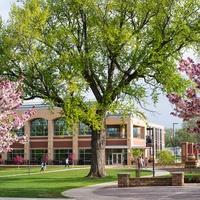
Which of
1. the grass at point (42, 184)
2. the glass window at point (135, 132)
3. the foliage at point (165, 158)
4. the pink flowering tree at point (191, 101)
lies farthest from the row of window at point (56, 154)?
the pink flowering tree at point (191, 101)

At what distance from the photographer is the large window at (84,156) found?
8119 cm

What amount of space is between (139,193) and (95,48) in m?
15.5

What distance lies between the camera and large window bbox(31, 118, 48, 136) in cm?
8469

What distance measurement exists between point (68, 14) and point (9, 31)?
4.79m

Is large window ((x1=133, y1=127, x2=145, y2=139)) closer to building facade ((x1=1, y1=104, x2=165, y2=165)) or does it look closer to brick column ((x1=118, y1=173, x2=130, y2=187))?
building facade ((x1=1, y1=104, x2=165, y2=165))

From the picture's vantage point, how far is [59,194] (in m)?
24.2

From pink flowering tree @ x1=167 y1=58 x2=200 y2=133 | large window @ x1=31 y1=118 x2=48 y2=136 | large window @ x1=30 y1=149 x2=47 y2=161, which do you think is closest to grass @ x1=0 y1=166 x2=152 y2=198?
pink flowering tree @ x1=167 y1=58 x2=200 y2=133

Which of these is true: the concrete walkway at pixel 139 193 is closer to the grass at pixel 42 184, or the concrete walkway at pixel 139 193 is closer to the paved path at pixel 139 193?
the paved path at pixel 139 193

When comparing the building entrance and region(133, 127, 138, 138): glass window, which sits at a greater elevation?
region(133, 127, 138, 138): glass window

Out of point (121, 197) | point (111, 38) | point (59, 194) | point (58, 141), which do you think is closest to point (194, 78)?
point (121, 197)

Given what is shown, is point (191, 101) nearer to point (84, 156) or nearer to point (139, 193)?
point (139, 193)

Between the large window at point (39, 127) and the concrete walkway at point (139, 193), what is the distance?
57731 mm

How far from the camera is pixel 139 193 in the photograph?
23656 mm

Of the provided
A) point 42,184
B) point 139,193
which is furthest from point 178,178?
point 42,184
